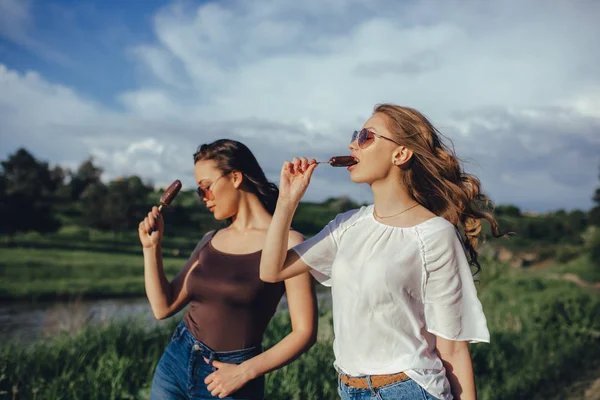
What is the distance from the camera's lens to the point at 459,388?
2102mm

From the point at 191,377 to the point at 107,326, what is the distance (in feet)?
14.0

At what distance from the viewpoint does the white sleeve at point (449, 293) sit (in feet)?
6.84

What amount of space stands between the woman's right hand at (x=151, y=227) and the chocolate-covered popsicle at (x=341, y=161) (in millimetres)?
884

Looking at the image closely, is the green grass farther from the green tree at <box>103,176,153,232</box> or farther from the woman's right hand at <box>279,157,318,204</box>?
the woman's right hand at <box>279,157,318,204</box>

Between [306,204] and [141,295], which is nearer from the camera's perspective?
[141,295]

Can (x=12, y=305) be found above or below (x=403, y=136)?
below

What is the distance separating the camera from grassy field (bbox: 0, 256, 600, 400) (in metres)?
4.87

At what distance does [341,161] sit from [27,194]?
3732 centimetres

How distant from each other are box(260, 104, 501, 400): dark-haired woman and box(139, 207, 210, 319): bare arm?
24.7 inches

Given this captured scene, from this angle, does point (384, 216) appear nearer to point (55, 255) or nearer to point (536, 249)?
point (55, 255)

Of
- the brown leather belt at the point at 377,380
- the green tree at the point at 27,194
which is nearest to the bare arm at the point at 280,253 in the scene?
the brown leather belt at the point at 377,380

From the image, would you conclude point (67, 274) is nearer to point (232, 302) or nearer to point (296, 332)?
point (232, 302)

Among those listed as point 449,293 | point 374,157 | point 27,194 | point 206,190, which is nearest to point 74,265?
point 27,194

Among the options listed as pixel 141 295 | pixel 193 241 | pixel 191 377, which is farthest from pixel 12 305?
pixel 191 377
